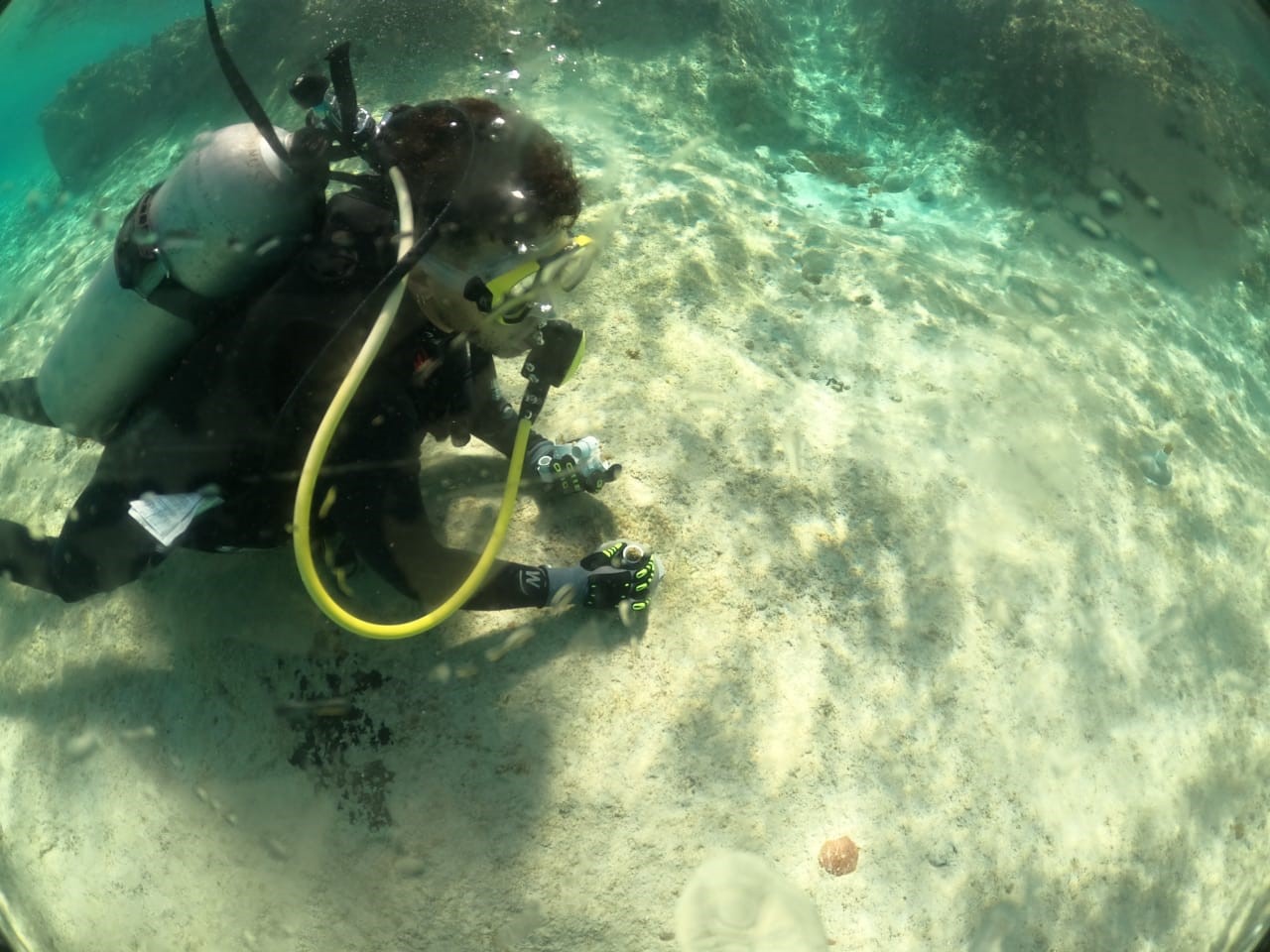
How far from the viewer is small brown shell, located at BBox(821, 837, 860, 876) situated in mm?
2717

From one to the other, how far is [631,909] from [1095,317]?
6.31 metres

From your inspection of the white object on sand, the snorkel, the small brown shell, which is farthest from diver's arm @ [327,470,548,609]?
the small brown shell

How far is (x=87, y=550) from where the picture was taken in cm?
284

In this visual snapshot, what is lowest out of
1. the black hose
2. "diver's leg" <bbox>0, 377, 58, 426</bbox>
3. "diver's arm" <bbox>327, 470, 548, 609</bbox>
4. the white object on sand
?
"diver's leg" <bbox>0, 377, 58, 426</bbox>

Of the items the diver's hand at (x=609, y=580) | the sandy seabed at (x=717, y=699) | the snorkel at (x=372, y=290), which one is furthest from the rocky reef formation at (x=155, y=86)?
the diver's hand at (x=609, y=580)

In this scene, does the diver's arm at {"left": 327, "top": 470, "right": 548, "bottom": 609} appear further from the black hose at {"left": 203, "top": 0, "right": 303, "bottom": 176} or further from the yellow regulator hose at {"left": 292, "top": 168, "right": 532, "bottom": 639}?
the black hose at {"left": 203, "top": 0, "right": 303, "bottom": 176}

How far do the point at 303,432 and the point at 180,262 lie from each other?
0.72m

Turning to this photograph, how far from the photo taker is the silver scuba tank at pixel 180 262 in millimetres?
2125

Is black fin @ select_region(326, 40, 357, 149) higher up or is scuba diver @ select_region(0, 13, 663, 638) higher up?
black fin @ select_region(326, 40, 357, 149)

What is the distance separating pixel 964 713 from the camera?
10.3 ft

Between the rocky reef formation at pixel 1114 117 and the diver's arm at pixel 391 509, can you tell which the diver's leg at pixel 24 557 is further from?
the rocky reef formation at pixel 1114 117

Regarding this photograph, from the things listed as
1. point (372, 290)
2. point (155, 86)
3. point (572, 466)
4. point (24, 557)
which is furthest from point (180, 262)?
point (155, 86)

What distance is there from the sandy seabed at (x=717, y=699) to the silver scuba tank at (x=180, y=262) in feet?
3.67

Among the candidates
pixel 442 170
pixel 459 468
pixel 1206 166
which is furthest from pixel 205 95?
pixel 1206 166
